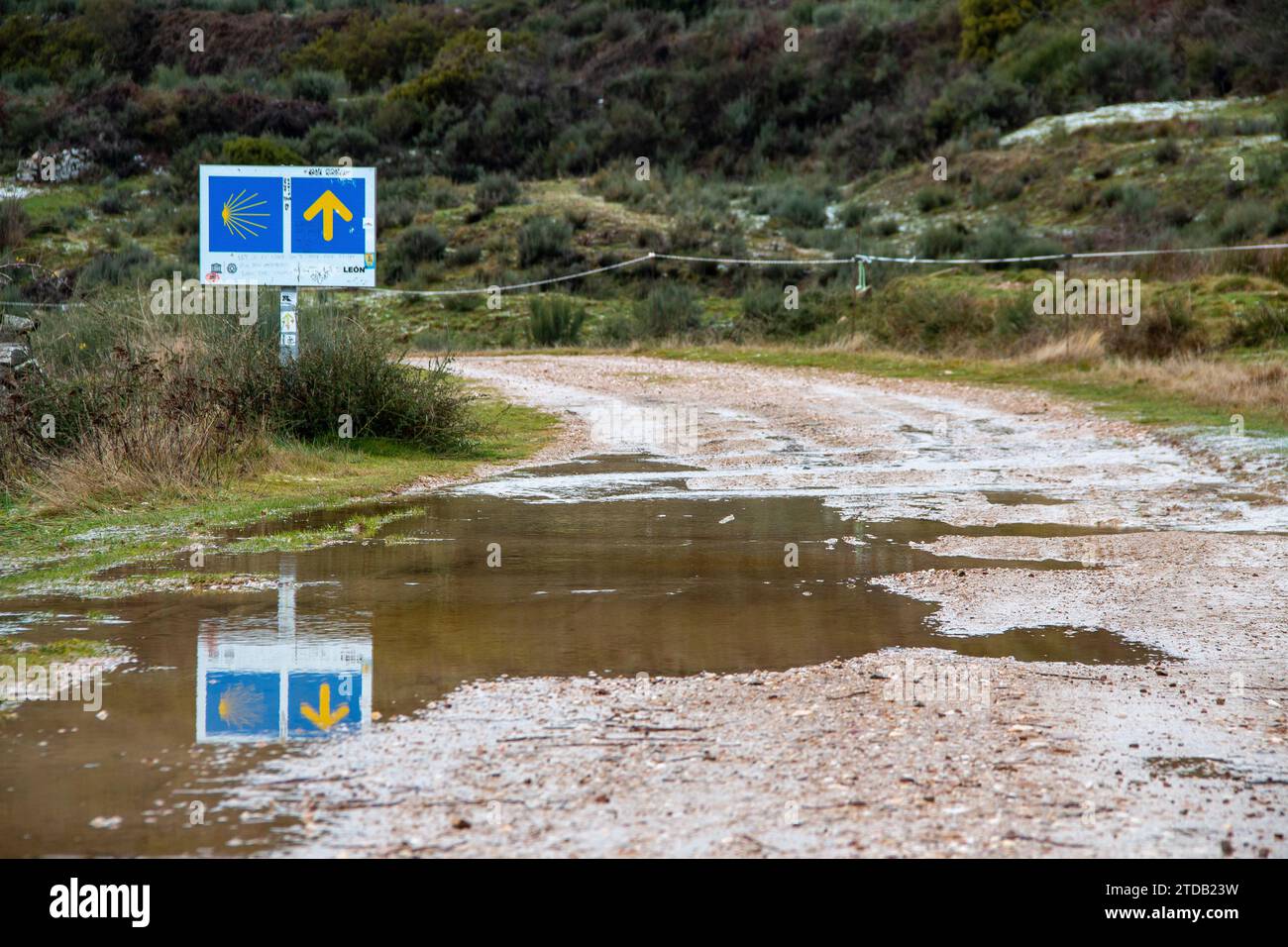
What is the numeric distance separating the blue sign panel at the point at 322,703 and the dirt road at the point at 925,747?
0.69 ft

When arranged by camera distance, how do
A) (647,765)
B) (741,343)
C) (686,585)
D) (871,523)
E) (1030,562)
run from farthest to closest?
1. (741,343)
2. (871,523)
3. (1030,562)
4. (686,585)
5. (647,765)

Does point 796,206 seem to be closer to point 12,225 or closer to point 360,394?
point 12,225

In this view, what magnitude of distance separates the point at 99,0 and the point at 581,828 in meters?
53.7

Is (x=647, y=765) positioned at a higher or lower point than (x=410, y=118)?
lower

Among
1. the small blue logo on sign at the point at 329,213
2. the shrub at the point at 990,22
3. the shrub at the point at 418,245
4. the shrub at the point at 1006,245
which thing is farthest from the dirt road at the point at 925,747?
the shrub at the point at 990,22

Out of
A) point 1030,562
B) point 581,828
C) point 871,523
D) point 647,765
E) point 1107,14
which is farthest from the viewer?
point 1107,14

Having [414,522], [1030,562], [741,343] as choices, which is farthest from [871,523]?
[741,343]

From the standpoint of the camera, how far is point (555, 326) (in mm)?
26828

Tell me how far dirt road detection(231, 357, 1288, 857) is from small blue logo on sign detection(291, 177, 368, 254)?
6.40 meters

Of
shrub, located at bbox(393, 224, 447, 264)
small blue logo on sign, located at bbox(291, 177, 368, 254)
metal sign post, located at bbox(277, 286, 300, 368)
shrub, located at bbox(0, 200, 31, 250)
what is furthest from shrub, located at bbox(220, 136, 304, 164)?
metal sign post, located at bbox(277, 286, 300, 368)

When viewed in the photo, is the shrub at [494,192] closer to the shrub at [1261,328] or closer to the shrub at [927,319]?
the shrub at [927,319]

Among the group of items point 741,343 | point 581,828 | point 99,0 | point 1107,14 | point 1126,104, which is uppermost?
point 99,0

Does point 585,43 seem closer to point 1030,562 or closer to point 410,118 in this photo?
point 410,118

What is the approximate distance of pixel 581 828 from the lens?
152 inches
